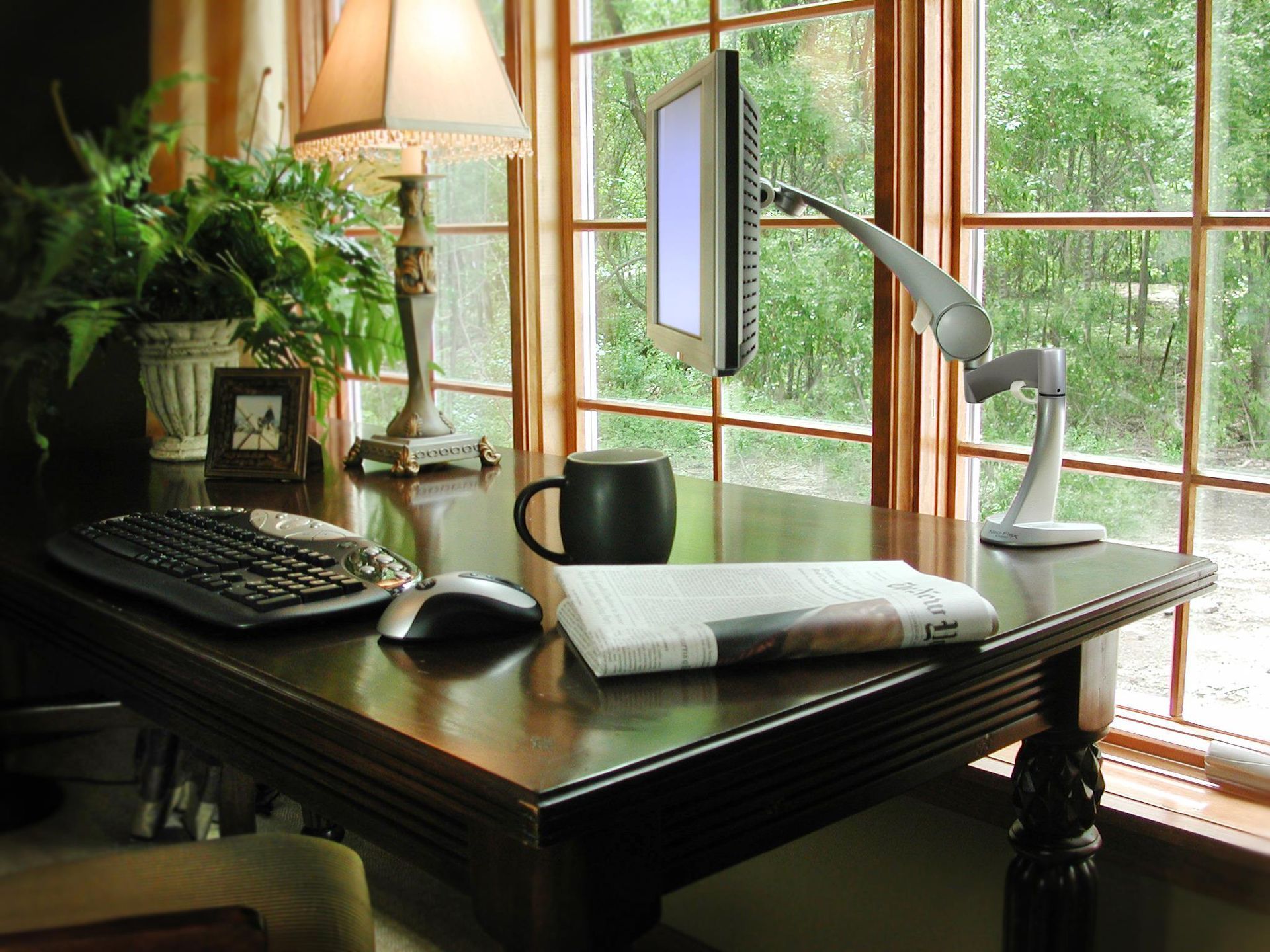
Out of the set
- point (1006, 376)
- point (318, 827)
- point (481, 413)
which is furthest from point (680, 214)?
point (481, 413)

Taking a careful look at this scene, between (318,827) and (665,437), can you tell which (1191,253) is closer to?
(665,437)

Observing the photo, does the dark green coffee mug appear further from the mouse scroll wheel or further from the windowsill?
the windowsill

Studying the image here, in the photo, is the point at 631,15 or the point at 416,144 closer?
the point at 416,144

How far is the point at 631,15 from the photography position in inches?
80.4

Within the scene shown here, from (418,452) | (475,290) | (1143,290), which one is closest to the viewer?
(1143,290)

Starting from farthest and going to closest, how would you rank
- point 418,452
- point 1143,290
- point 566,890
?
point 418,452 → point 1143,290 → point 566,890

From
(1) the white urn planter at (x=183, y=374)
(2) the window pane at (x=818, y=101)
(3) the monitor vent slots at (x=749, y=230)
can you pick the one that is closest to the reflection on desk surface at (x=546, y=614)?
(1) the white urn planter at (x=183, y=374)

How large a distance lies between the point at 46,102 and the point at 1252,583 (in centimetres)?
143

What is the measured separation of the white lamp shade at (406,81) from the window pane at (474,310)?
69 cm

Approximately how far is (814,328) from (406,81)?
0.70 metres

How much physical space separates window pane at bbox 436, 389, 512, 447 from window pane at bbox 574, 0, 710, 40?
28.2 inches

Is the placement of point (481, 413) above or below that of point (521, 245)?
below

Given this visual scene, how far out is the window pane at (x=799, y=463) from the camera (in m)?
1.78

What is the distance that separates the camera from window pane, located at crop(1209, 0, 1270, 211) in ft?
4.34
